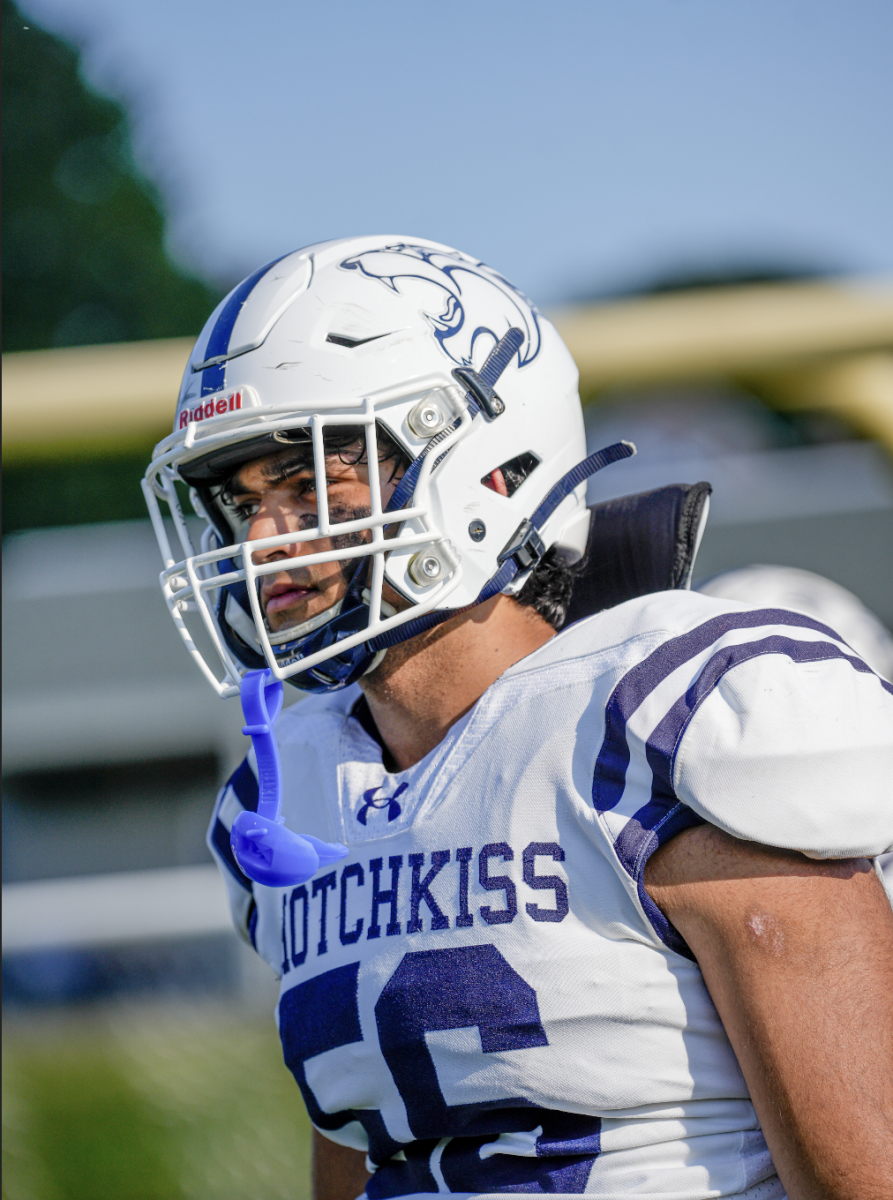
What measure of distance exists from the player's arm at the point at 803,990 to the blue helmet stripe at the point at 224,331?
80cm

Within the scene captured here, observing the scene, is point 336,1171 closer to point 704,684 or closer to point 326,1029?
point 326,1029

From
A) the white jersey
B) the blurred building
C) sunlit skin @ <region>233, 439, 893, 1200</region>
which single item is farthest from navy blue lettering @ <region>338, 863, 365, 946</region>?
the blurred building

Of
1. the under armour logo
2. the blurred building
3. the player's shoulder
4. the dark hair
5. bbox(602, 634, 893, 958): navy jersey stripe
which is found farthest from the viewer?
the blurred building

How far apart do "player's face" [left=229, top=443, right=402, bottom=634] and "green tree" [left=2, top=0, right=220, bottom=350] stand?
15.2 meters

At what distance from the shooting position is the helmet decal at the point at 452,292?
60.2 inches

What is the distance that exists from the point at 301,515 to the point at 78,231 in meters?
17.0

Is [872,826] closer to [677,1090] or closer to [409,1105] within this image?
[677,1090]

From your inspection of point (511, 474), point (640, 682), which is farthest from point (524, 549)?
point (640, 682)

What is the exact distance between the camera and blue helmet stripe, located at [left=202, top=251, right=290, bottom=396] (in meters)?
1.53

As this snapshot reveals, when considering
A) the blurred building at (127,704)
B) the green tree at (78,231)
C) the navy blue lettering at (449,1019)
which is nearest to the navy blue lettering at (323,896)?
the navy blue lettering at (449,1019)

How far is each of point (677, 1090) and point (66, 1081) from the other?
→ 3.57 metres

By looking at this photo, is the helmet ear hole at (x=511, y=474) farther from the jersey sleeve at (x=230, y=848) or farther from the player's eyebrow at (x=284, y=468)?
the jersey sleeve at (x=230, y=848)

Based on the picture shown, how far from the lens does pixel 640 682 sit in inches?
48.9

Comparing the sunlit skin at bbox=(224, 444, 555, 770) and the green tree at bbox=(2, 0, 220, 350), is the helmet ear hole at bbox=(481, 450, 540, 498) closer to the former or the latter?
the sunlit skin at bbox=(224, 444, 555, 770)
